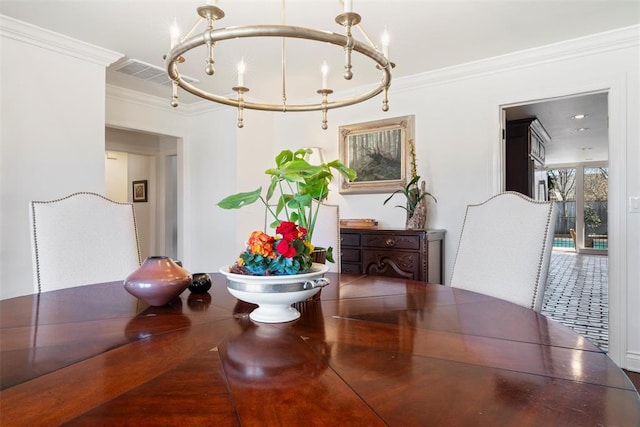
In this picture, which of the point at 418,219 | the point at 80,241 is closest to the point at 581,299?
the point at 418,219

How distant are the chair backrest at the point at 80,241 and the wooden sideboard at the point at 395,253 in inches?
70.6

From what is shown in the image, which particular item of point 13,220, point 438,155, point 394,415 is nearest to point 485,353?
point 394,415

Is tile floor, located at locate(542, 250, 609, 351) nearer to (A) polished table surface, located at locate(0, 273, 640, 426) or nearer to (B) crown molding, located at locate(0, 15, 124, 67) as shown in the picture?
(A) polished table surface, located at locate(0, 273, 640, 426)

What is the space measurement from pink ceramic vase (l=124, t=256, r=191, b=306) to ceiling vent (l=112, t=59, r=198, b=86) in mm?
2512

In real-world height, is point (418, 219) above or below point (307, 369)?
above

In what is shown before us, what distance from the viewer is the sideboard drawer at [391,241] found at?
9.90ft

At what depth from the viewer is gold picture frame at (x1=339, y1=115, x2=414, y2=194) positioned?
356cm

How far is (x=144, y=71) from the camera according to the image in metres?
3.39

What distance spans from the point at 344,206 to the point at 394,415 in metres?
3.38

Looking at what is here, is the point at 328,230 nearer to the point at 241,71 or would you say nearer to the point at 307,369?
the point at 241,71

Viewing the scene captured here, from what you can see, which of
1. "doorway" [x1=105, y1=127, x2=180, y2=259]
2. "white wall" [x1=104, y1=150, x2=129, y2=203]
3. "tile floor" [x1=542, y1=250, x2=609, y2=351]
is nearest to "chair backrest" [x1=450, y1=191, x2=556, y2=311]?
"tile floor" [x1=542, y1=250, x2=609, y2=351]

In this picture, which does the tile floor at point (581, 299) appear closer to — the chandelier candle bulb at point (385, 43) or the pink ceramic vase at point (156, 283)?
the chandelier candle bulb at point (385, 43)

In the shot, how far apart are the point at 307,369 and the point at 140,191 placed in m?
5.93

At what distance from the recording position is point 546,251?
148 cm
